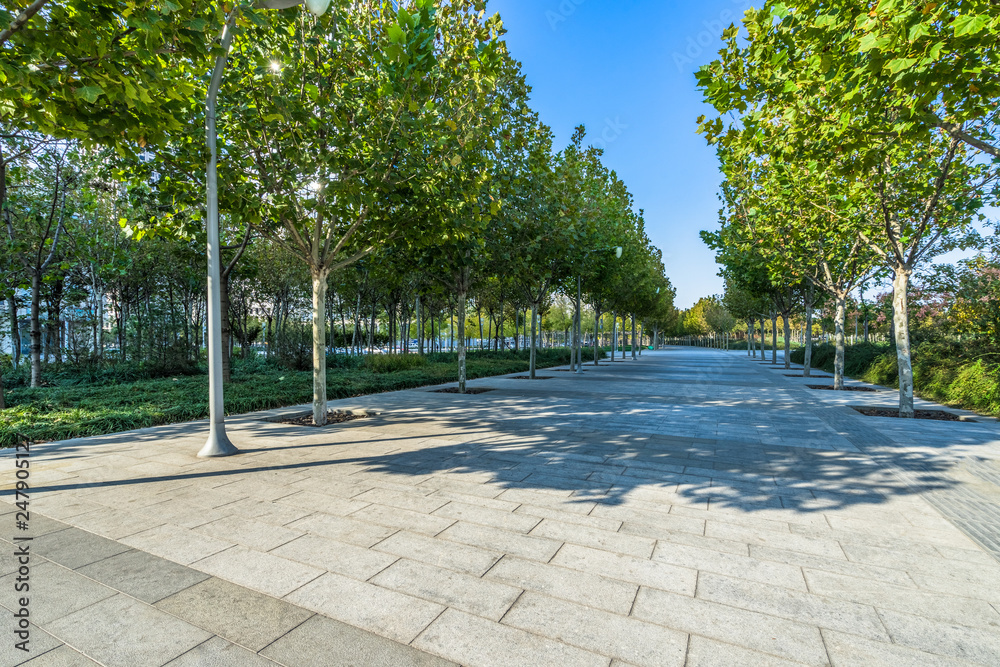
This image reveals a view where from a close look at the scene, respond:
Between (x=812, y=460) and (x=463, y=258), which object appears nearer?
(x=812, y=460)

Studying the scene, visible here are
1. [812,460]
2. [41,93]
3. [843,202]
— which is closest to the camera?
[41,93]

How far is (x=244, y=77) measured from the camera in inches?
311

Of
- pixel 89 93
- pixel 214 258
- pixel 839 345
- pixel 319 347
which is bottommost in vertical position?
pixel 839 345

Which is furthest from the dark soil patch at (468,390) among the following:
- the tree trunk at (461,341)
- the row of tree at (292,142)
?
the row of tree at (292,142)

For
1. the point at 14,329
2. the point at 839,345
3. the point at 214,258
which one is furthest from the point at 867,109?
the point at 14,329

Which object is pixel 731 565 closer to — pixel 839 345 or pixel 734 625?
pixel 734 625

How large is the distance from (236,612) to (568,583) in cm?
202

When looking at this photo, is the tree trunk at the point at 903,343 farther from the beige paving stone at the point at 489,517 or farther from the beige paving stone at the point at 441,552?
the beige paving stone at the point at 441,552

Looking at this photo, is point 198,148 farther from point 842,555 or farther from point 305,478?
point 842,555

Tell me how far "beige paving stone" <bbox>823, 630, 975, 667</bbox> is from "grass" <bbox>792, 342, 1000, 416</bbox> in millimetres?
11602

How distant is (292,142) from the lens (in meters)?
7.72

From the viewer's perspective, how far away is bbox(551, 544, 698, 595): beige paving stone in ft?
10.4

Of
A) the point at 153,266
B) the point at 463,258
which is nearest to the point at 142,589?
the point at 463,258

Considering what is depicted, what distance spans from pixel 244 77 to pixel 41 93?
3948 mm
